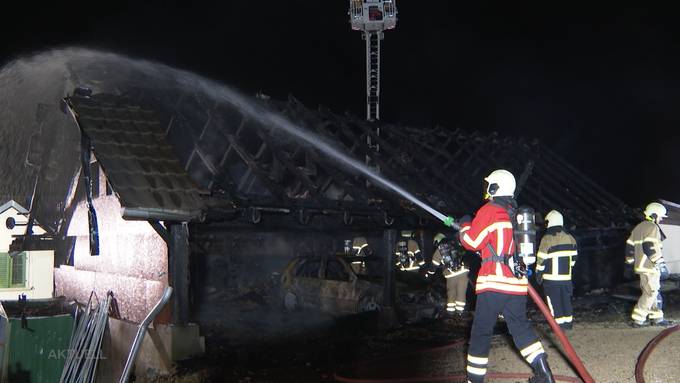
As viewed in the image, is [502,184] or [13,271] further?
[13,271]

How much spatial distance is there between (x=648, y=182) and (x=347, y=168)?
1676 centimetres

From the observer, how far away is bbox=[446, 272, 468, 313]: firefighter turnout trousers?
9.92 m

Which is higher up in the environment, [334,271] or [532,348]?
[532,348]

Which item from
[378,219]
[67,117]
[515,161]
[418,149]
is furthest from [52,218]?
[515,161]

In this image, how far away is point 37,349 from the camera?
969cm

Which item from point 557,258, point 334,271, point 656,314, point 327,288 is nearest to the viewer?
point 656,314

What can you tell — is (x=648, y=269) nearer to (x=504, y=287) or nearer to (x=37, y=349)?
(x=504, y=287)

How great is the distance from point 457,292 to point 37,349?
778 cm

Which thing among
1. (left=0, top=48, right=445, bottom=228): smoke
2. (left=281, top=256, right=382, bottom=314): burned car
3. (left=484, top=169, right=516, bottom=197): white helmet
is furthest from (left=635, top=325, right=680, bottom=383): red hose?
(left=281, top=256, right=382, bottom=314): burned car

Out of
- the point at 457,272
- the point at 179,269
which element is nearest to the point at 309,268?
the point at 457,272

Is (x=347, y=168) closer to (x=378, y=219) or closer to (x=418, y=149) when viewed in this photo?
(x=378, y=219)

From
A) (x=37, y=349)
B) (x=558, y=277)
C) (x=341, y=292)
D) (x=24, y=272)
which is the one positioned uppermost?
(x=558, y=277)

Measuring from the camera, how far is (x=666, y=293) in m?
12.4

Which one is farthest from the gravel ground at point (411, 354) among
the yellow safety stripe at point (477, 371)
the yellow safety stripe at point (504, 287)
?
the yellow safety stripe at point (504, 287)
